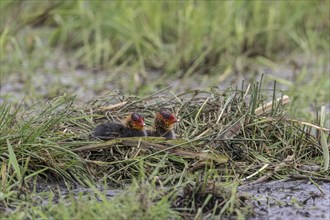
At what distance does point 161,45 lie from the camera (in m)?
8.42

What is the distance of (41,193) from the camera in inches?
174

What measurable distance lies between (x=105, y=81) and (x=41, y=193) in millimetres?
3718

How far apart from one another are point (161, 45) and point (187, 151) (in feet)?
12.3

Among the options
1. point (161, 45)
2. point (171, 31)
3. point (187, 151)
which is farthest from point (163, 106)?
point (171, 31)

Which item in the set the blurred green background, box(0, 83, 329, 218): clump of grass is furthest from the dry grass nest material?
the blurred green background

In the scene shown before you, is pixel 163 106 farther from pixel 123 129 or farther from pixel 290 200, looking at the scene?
pixel 290 200

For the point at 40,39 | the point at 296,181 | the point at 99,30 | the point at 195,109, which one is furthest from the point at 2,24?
the point at 296,181

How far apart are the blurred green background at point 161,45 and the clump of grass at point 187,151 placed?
2548 mm

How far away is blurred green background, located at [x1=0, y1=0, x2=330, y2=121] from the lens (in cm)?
814

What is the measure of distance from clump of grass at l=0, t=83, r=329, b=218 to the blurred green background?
8.36 feet

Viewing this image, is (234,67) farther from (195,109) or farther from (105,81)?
(195,109)

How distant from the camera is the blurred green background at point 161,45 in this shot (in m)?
8.14

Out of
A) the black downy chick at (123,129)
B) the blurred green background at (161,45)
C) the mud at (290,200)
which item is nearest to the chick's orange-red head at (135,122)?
the black downy chick at (123,129)

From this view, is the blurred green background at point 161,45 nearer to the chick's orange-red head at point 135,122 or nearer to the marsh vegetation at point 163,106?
the marsh vegetation at point 163,106
